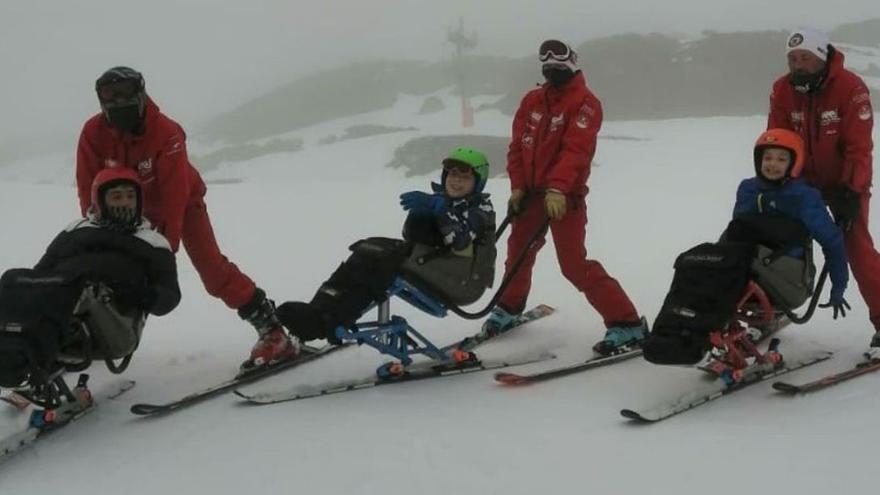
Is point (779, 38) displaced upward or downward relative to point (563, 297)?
upward

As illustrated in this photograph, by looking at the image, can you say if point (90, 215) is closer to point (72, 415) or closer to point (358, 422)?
point (72, 415)

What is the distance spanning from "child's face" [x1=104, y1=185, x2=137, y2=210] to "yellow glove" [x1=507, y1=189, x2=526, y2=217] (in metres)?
2.24

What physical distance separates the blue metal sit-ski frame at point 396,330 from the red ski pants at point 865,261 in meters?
2.36

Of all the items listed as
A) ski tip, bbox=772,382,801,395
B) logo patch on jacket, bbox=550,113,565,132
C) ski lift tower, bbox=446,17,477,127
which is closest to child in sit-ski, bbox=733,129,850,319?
ski tip, bbox=772,382,801,395

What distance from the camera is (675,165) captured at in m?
16.6

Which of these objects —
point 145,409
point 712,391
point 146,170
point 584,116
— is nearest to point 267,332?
point 145,409

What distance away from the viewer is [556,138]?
5051 millimetres

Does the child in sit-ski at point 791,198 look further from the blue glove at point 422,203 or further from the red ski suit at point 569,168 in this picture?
the blue glove at point 422,203

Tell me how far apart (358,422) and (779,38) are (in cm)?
4351

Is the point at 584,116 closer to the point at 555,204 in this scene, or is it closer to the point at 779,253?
the point at 555,204

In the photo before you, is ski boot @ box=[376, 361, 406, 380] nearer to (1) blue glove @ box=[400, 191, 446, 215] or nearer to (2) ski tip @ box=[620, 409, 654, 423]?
(1) blue glove @ box=[400, 191, 446, 215]

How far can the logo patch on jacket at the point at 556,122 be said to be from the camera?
503 cm

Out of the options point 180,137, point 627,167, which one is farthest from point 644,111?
point 180,137

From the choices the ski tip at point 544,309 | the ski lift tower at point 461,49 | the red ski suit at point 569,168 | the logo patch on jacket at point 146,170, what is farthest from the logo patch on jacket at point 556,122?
the ski lift tower at point 461,49
